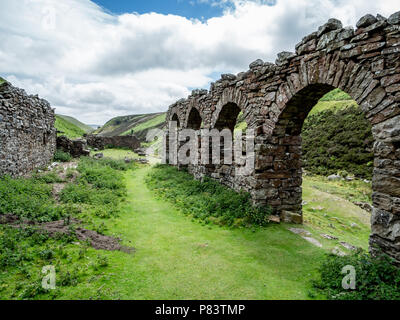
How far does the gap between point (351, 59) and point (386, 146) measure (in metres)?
1.91

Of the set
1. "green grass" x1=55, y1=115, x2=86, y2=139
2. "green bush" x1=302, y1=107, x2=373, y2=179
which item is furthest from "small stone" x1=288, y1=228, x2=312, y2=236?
"green grass" x1=55, y1=115, x2=86, y2=139

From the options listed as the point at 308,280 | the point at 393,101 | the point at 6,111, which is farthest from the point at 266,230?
the point at 6,111

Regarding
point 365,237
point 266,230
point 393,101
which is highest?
point 393,101

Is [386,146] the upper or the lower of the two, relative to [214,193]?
upper

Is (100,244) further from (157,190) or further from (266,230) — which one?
(157,190)

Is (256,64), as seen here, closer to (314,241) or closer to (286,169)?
(286,169)

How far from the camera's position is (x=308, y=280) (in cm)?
452

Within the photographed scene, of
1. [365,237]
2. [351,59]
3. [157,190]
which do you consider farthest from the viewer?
[157,190]

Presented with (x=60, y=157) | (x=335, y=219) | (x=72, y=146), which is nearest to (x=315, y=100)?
(x=335, y=219)

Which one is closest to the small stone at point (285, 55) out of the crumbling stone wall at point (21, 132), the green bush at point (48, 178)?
the green bush at point (48, 178)

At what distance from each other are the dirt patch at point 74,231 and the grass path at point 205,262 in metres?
0.33

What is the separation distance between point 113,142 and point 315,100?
25.2 meters

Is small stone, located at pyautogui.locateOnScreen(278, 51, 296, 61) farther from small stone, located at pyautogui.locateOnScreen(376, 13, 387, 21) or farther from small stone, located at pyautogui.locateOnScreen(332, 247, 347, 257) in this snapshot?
small stone, located at pyautogui.locateOnScreen(332, 247, 347, 257)

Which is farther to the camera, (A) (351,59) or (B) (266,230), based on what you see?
(B) (266,230)
